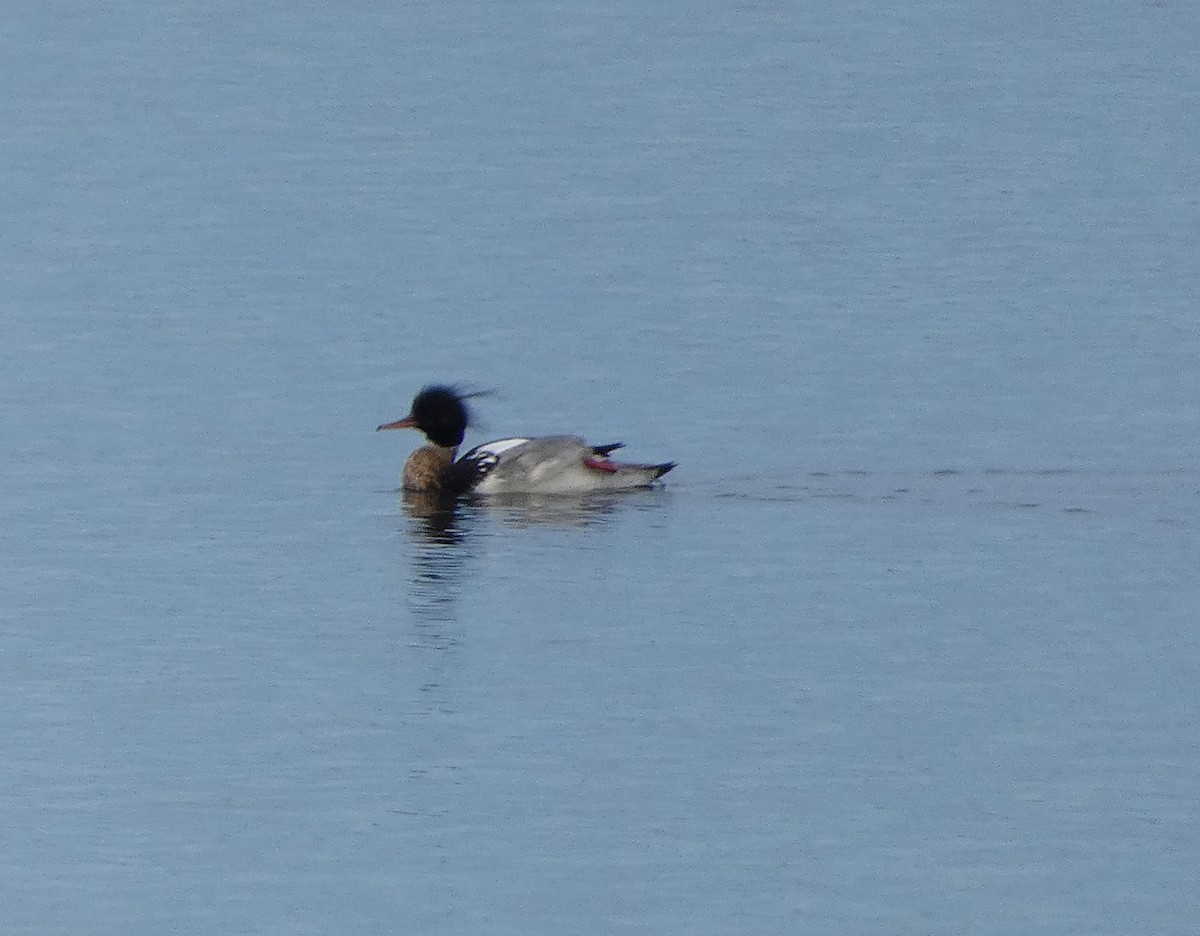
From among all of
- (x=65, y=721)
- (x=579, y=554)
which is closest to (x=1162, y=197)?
(x=579, y=554)

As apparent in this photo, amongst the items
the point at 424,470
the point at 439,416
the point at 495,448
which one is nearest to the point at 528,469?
the point at 495,448

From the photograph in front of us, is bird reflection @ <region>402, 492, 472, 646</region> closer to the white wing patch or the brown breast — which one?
the brown breast

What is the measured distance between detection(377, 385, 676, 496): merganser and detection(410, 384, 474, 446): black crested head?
31 cm

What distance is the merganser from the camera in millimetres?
16516

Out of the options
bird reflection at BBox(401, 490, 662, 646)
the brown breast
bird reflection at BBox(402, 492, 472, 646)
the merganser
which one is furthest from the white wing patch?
bird reflection at BBox(402, 492, 472, 646)

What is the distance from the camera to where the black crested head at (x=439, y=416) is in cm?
1777

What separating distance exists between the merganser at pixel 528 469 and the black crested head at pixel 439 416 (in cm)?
31

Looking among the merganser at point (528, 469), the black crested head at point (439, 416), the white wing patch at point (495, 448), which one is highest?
the black crested head at point (439, 416)

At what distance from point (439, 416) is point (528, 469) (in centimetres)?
115

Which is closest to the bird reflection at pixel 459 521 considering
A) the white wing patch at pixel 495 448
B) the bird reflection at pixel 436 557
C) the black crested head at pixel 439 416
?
the bird reflection at pixel 436 557

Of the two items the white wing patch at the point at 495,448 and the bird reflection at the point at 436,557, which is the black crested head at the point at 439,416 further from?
the bird reflection at the point at 436,557

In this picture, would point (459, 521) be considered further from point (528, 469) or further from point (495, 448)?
point (495, 448)

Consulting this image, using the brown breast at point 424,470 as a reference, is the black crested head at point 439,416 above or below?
above

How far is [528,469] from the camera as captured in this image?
663 inches
